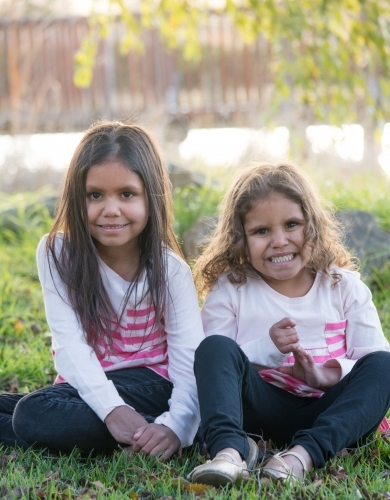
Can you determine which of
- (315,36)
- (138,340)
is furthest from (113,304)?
(315,36)

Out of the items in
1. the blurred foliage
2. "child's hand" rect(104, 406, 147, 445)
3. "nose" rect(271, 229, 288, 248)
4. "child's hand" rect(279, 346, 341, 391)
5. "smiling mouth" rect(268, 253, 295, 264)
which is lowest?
"child's hand" rect(104, 406, 147, 445)

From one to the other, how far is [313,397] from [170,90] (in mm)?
8472

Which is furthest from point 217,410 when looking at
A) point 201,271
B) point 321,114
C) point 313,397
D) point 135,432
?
point 321,114

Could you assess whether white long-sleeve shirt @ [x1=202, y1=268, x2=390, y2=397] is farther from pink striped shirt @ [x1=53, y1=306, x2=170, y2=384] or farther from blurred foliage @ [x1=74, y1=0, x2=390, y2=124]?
blurred foliage @ [x1=74, y1=0, x2=390, y2=124]

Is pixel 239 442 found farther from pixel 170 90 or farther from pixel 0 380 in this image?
pixel 170 90

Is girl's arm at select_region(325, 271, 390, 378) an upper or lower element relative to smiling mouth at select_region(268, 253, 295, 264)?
lower

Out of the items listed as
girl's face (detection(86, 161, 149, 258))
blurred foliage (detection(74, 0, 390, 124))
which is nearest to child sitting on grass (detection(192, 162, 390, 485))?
girl's face (detection(86, 161, 149, 258))

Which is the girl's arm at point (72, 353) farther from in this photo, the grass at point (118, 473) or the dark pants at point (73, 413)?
the grass at point (118, 473)

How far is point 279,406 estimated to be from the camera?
260 centimetres

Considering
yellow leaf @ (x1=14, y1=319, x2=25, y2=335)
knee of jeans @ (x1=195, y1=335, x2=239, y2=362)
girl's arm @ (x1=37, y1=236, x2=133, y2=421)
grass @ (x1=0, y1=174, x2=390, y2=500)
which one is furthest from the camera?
yellow leaf @ (x1=14, y1=319, x2=25, y2=335)

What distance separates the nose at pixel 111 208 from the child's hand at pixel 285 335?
65cm

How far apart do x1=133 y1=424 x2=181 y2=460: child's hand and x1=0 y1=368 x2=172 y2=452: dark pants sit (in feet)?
0.48

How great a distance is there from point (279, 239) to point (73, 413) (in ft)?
2.89

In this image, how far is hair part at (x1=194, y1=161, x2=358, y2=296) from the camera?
272 centimetres
